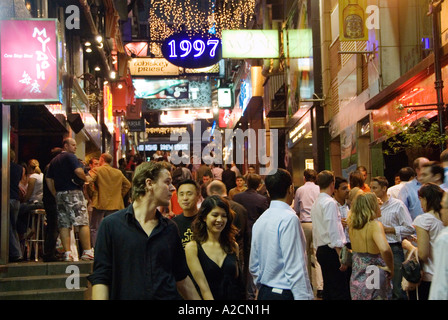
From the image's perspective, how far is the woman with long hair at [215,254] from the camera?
591cm

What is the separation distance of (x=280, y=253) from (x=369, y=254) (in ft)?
8.99

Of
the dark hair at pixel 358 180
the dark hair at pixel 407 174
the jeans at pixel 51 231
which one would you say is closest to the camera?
Answer: the dark hair at pixel 407 174

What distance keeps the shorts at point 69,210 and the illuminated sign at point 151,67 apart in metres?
21.0

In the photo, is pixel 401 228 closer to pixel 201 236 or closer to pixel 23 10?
pixel 201 236

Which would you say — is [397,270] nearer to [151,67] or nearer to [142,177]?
[142,177]

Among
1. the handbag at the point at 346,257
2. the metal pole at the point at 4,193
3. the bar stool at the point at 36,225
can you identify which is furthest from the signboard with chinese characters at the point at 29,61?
the handbag at the point at 346,257

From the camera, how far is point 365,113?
17016mm

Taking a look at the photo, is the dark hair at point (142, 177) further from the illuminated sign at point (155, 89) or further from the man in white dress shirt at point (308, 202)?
the illuminated sign at point (155, 89)

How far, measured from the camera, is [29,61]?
1053cm

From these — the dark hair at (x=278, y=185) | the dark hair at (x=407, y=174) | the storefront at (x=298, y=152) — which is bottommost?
the dark hair at (x=278, y=185)
